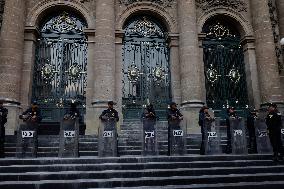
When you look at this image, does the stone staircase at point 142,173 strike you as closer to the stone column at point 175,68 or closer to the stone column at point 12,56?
the stone column at point 12,56

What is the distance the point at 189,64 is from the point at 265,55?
412cm

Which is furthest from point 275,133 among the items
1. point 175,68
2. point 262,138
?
point 175,68

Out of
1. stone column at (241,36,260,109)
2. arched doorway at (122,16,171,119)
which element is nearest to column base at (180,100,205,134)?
arched doorway at (122,16,171,119)

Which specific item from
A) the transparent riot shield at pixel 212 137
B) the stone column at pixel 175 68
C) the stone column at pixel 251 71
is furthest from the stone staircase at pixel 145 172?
the stone column at pixel 251 71

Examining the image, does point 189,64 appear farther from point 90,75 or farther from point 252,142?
point 252,142

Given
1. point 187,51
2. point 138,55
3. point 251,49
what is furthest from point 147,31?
point 251,49

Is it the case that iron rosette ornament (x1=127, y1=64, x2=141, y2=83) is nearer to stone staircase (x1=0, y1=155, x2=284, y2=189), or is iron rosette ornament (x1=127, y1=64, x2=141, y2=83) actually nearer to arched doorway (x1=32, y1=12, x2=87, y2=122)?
arched doorway (x1=32, y1=12, x2=87, y2=122)

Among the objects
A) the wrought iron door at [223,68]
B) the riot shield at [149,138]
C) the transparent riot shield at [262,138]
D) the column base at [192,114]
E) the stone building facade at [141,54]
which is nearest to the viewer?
the riot shield at [149,138]

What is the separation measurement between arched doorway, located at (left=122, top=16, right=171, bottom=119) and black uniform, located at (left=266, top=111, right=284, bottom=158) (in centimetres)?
684

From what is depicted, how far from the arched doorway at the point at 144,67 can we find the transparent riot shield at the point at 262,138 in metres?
5.93

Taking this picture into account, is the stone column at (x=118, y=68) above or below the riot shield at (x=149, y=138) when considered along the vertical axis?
above

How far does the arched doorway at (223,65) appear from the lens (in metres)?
16.6

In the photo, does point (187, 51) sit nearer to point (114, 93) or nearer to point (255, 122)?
point (114, 93)

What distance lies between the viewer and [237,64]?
56.6 ft
